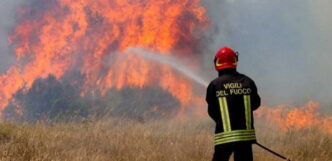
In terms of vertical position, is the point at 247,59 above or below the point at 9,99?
above

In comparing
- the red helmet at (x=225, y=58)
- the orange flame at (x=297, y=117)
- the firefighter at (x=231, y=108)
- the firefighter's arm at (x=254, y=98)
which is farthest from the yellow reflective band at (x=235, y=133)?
the orange flame at (x=297, y=117)

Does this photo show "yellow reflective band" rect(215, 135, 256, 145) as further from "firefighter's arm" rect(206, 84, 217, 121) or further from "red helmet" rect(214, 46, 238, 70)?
"red helmet" rect(214, 46, 238, 70)

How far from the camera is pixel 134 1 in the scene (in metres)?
19.0

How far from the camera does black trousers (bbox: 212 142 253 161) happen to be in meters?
5.20

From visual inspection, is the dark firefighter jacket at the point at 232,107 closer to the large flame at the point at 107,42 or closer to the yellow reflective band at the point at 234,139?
the yellow reflective band at the point at 234,139

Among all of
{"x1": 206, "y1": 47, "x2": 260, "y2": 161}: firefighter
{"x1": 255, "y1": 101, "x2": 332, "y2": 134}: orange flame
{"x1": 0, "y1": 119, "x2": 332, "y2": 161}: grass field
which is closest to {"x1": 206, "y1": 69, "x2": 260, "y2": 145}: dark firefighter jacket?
{"x1": 206, "y1": 47, "x2": 260, "y2": 161}: firefighter

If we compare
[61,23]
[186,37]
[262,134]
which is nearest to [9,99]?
[61,23]

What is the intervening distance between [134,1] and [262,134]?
10171 mm

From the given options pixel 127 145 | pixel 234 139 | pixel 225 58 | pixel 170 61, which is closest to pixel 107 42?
pixel 170 61

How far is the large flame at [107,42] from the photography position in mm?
18484

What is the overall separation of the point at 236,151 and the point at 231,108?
1.89ft

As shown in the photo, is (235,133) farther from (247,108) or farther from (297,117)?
(297,117)

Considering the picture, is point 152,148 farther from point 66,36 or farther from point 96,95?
point 66,36

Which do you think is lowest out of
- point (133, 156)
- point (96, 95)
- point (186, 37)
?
point (133, 156)
